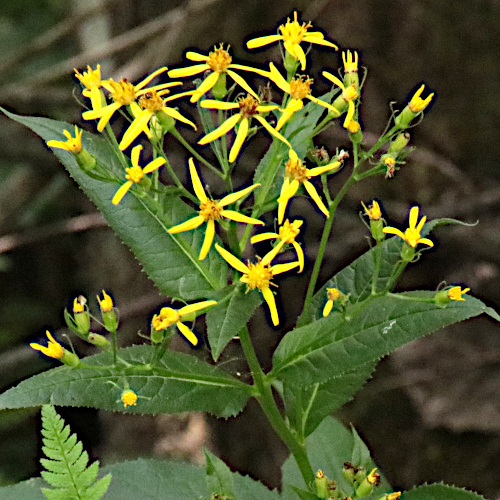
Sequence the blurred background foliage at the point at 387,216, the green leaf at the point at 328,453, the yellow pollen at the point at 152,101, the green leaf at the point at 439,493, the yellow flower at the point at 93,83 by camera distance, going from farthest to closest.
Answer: the blurred background foliage at the point at 387,216 < the green leaf at the point at 328,453 < the green leaf at the point at 439,493 < the yellow flower at the point at 93,83 < the yellow pollen at the point at 152,101

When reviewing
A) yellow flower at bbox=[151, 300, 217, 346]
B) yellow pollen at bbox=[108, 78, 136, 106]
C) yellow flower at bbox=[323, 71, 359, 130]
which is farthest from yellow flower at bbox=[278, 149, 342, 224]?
yellow pollen at bbox=[108, 78, 136, 106]

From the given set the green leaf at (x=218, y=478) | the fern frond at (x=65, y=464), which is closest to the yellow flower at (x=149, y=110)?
the fern frond at (x=65, y=464)

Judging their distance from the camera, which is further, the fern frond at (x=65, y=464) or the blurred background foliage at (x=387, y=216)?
the blurred background foliage at (x=387, y=216)

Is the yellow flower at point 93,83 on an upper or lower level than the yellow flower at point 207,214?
upper

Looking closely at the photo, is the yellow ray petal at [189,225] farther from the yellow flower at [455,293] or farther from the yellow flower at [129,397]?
the yellow flower at [455,293]

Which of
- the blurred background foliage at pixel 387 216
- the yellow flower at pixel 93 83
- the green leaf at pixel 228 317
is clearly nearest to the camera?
the green leaf at pixel 228 317

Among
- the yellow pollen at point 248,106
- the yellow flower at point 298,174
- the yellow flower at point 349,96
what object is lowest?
the yellow flower at point 298,174

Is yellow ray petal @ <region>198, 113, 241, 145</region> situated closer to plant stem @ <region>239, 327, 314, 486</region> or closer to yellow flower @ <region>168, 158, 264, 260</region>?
yellow flower @ <region>168, 158, 264, 260</region>

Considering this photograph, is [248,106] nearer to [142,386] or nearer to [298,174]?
[298,174]

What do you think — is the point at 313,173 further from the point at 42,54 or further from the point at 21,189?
the point at 42,54
